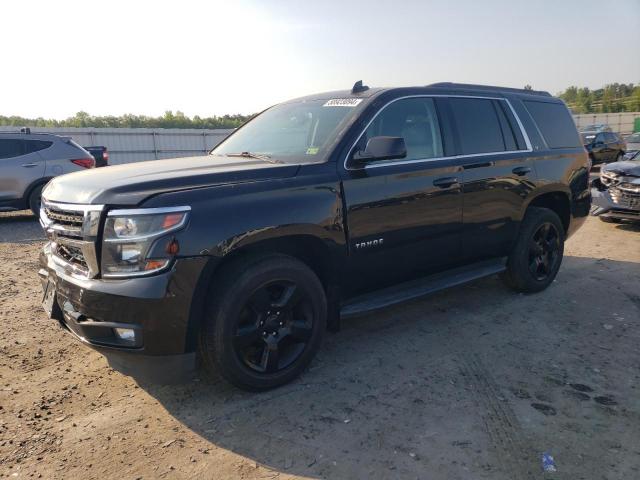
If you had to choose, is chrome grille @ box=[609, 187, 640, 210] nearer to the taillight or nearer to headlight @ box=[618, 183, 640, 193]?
headlight @ box=[618, 183, 640, 193]

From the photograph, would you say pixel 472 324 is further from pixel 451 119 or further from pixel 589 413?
pixel 451 119

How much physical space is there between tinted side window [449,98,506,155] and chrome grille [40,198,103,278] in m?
3.01

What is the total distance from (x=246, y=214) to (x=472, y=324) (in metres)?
2.49

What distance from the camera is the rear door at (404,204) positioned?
3.59 m

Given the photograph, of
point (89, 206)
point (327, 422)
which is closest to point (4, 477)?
point (89, 206)

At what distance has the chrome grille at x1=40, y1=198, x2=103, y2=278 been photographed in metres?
2.82

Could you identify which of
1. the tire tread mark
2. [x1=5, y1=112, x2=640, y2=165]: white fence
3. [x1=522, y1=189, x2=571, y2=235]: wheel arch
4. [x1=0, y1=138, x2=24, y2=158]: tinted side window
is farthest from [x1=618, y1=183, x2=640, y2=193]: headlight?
[x1=5, y1=112, x2=640, y2=165]: white fence

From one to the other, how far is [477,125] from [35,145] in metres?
8.94

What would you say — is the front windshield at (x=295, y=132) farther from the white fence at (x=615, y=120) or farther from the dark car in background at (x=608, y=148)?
the white fence at (x=615, y=120)

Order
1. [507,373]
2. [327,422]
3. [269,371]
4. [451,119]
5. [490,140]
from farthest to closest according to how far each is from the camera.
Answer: [490,140] → [451,119] → [507,373] → [269,371] → [327,422]

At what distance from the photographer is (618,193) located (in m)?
8.29

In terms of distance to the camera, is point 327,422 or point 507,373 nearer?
point 327,422

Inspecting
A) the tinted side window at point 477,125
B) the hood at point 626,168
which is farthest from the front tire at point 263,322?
the hood at point 626,168

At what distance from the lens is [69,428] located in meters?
2.94
